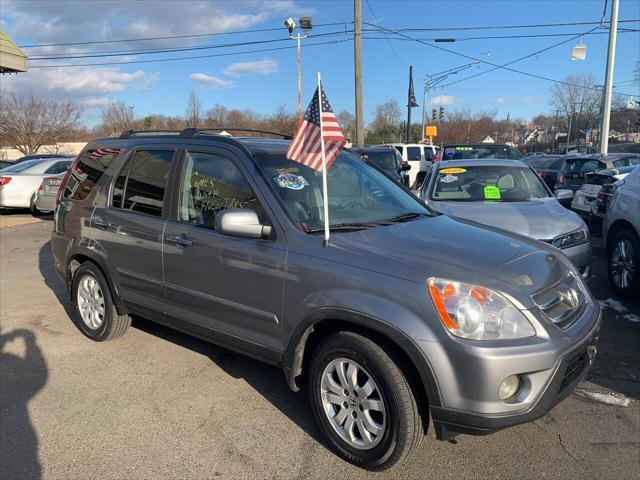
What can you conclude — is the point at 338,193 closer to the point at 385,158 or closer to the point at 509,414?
the point at 509,414

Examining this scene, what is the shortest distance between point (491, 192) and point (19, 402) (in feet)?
18.5

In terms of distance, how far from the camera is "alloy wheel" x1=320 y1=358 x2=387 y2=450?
2.77 meters

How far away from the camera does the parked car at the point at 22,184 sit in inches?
558

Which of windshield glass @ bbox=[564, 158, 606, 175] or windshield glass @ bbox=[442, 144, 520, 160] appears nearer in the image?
windshield glass @ bbox=[564, 158, 606, 175]

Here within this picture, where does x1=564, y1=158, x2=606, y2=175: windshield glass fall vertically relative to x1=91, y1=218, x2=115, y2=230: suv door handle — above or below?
below

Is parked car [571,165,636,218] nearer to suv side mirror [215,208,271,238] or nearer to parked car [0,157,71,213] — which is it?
suv side mirror [215,208,271,238]

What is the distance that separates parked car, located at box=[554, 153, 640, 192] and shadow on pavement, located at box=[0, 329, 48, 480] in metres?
11.6

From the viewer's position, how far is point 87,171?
4898mm

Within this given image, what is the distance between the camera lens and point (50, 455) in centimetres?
306

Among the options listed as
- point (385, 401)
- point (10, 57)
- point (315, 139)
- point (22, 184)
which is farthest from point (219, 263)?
point (22, 184)

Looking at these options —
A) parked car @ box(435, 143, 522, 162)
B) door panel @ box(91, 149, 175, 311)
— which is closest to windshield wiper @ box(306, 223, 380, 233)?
door panel @ box(91, 149, 175, 311)

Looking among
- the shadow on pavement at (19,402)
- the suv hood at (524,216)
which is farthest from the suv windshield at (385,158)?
the shadow on pavement at (19,402)

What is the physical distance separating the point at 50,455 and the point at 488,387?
8.45 ft

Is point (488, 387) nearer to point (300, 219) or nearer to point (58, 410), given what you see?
point (300, 219)
